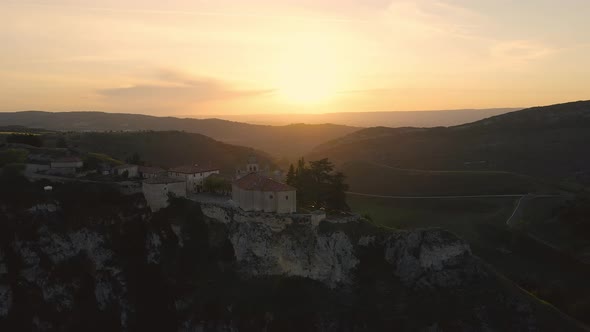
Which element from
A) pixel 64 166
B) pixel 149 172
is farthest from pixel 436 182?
pixel 64 166

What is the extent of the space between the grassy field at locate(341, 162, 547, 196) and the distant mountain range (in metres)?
10.2

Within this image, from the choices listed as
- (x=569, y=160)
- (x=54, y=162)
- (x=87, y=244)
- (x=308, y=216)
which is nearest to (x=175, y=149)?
(x=54, y=162)

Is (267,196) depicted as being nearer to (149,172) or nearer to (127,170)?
(149,172)

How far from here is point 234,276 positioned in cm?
5234

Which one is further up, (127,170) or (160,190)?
(127,170)

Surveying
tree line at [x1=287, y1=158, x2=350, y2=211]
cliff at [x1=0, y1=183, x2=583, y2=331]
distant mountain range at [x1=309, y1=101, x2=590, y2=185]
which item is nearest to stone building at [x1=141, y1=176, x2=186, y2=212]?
cliff at [x1=0, y1=183, x2=583, y2=331]

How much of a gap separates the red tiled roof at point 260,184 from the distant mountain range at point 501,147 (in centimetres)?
8120

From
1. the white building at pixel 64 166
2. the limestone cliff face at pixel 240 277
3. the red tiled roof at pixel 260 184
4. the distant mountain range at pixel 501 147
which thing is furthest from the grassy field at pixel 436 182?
the white building at pixel 64 166

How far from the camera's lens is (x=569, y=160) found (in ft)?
414

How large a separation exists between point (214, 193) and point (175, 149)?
81238mm

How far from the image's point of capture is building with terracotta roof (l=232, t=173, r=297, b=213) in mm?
52006

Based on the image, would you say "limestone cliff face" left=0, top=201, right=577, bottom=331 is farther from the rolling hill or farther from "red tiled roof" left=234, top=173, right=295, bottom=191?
the rolling hill

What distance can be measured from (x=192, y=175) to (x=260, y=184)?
15931 mm

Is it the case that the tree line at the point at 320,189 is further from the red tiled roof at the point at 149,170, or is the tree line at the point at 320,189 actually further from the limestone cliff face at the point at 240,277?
the red tiled roof at the point at 149,170
